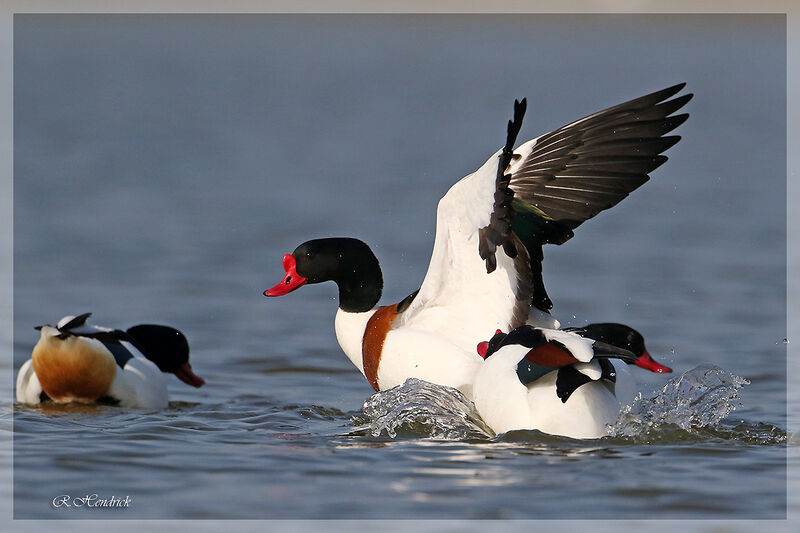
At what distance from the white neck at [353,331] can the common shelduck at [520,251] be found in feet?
0.20

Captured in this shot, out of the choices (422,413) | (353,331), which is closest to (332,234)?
(353,331)

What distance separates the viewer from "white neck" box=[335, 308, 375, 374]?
6.79 metres

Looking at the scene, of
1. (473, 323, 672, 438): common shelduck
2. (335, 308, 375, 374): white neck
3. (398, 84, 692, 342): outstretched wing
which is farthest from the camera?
(335, 308, 375, 374): white neck

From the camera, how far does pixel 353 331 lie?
6.81 m

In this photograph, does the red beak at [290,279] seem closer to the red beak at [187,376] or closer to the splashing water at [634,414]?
the red beak at [187,376]

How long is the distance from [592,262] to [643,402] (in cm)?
526

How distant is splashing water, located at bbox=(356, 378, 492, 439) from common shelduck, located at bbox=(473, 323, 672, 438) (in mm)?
125

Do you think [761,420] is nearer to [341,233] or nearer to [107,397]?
[107,397]

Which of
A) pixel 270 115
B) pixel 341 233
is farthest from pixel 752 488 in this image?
pixel 270 115

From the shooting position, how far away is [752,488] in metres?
4.85

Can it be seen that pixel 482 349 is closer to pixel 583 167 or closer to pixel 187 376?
pixel 583 167
